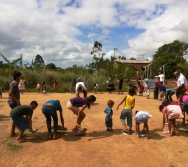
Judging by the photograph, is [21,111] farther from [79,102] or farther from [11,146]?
[79,102]

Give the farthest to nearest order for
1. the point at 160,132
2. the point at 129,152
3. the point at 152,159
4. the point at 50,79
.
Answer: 1. the point at 50,79
2. the point at 160,132
3. the point at 129,152
4. the point at 152,159

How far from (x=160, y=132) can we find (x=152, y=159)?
201 centimetres

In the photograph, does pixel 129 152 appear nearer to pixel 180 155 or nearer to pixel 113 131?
pixel 180 155

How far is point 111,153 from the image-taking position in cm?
538

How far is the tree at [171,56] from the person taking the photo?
39.9 metres

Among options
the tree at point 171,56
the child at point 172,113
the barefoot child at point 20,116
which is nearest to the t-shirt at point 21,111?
the barefoot child at point 20,116

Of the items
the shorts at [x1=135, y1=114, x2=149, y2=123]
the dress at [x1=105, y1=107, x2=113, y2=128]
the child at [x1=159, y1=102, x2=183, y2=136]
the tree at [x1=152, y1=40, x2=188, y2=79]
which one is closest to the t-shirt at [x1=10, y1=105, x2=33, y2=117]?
the dress at [x1=105, y1=107, x2=113, y2=128]

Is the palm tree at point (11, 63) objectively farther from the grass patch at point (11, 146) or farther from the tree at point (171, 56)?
the tree at point (171, 56)

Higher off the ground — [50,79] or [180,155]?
[50,79]

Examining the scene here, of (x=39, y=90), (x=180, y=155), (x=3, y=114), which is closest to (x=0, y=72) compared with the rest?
(x=39, y=90)

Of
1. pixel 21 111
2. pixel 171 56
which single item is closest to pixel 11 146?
pixel 21 111

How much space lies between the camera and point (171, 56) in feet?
137

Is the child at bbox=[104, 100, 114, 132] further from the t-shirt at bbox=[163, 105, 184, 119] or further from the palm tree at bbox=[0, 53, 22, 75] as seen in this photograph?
the palm tree at bbox=[0, 53, 22, 75]

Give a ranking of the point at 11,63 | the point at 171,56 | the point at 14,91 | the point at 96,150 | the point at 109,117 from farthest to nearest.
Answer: the point at 171,56, the point at 11,63, the point at 109,117, the point at 14,91, the point at 96,150
